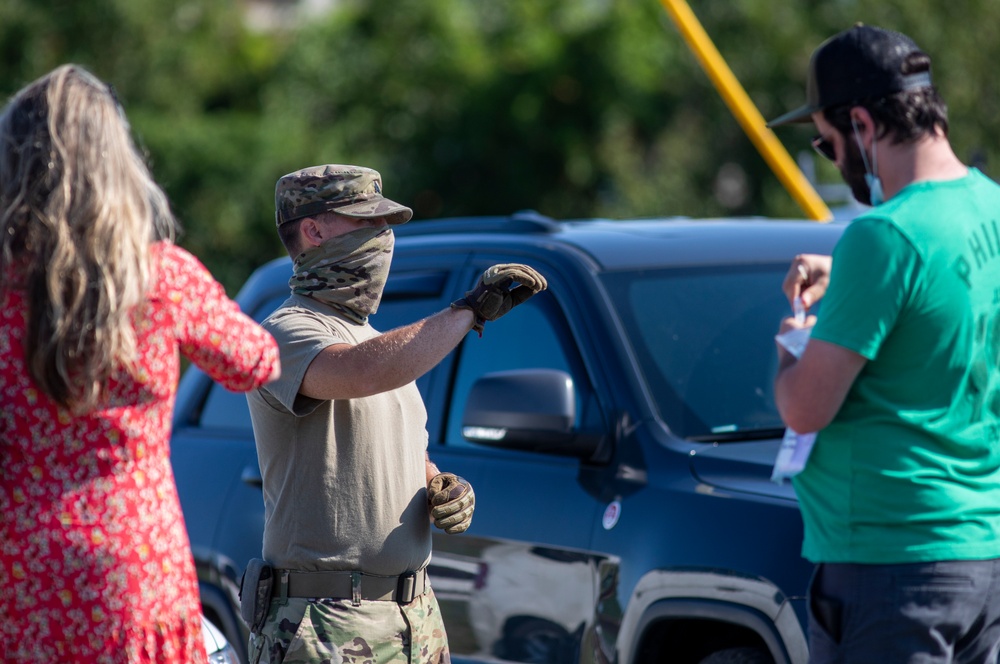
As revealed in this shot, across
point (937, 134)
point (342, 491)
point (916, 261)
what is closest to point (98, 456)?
point (342, 491)

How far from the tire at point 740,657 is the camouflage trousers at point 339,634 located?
2.55 feet

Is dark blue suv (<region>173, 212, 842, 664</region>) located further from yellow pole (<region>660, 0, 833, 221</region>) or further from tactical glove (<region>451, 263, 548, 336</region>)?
yellow pole (<region>660, 0, 833, 221</region>)

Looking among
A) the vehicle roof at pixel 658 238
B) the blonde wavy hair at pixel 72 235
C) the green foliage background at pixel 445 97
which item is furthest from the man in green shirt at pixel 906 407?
the green foliage background at pixel 445 97

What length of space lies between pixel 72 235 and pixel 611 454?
186cm

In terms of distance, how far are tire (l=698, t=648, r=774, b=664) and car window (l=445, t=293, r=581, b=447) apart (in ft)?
3.16

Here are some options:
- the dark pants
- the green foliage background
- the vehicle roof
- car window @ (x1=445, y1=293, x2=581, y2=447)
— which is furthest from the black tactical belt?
the green foliage background

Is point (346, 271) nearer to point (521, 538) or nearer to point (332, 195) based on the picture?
point (332, 195)

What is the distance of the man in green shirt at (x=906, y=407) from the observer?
264 centimetres

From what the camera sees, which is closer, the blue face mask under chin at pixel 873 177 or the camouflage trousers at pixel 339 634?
the blue face mask under chin at pixel 873 177

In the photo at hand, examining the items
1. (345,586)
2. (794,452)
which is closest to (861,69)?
(794,452)

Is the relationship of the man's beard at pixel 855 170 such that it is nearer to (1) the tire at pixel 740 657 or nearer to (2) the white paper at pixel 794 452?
(2) the white paper at pixel 794 452

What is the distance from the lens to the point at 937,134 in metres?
2.80

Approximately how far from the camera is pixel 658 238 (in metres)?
4.61

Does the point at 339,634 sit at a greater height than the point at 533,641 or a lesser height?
Answer: greater
